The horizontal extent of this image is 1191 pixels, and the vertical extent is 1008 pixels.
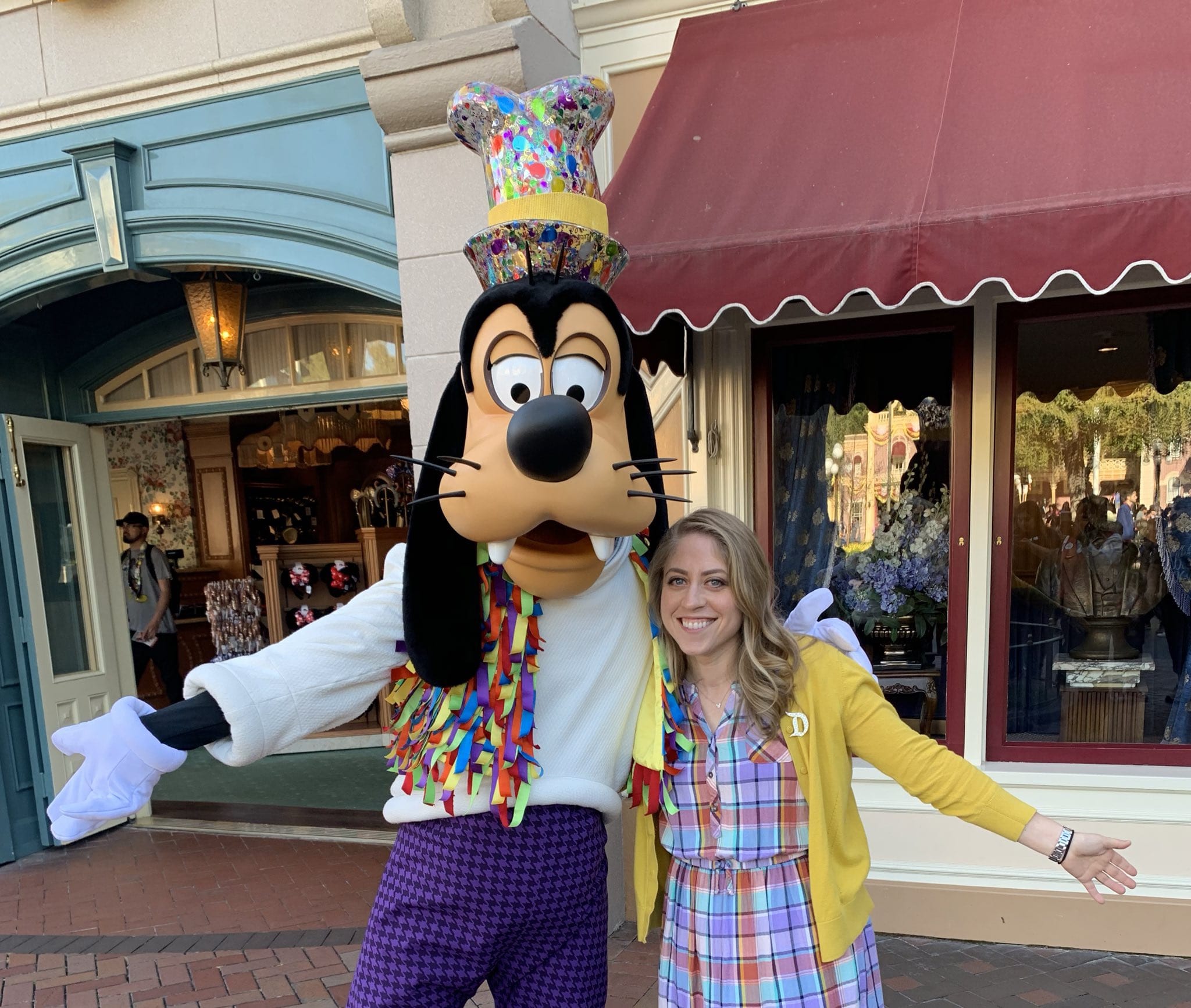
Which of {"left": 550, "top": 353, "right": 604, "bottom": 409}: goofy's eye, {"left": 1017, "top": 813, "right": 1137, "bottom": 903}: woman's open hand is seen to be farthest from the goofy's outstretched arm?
{"left": 1017, "top": 813, "right": 1137, "bottom": 903}: woman's open hand

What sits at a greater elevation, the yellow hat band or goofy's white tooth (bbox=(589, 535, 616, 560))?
the yellow hat band

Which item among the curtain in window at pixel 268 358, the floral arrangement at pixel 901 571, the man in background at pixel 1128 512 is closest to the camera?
the man in background at pixel 1128 512

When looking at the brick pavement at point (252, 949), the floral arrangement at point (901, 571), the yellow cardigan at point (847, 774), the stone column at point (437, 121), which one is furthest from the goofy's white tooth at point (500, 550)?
the floral arrangement at point (901, 571)

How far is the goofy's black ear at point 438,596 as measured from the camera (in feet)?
5.28

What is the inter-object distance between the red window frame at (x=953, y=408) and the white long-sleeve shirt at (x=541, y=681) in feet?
6.48

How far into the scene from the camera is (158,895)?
14.1 feet

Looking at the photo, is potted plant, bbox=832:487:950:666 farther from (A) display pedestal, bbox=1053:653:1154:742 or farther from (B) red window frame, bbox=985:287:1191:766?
(A) display pedestal, bbox=1053:653:1154:742

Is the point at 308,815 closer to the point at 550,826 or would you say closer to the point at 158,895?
the point at 158,895

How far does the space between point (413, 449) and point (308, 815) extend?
3068mm

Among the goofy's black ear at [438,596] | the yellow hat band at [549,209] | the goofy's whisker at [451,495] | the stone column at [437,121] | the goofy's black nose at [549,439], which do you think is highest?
the stone column at [437,121]

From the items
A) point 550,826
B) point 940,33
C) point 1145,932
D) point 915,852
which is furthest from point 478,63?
point 1145,932

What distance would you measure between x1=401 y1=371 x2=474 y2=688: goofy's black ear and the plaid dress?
0.54 metres

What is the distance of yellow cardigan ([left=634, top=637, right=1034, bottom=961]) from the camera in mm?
1635

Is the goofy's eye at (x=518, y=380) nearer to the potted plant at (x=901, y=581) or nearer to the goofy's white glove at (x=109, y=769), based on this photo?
the goofy's white glove at (x=109, y=769)
